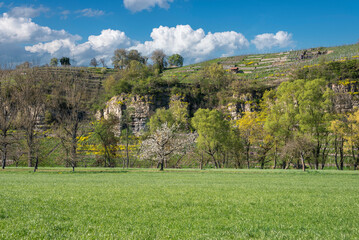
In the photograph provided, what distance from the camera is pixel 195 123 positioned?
65188 millimetres

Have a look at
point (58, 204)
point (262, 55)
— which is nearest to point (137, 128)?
point (58, 204)

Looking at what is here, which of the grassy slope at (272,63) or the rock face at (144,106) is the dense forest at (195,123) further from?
the grassy slope at (272,63)

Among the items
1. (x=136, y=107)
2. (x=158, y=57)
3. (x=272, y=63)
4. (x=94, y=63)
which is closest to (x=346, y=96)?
(x=272, y=63)

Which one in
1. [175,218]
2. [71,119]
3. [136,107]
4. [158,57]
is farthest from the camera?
[158,57]

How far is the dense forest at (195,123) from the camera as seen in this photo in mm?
53125

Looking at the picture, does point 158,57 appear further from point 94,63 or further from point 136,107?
point 136,107

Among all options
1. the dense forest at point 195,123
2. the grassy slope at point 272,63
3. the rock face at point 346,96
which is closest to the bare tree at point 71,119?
the dense forest at point 195,123

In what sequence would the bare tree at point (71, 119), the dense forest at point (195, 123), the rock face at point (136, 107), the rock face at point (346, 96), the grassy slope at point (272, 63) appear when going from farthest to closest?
the grassy slope at point (272, 63) → the rock face at point (136, 107) → the rock face at point (346, 96) → the dense forest at point (195, 123) → the bare tree at point (71, 119)

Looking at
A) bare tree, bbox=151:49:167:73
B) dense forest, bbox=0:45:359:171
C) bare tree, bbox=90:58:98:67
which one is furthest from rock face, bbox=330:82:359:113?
bare tree, bbox=90:58:98:67

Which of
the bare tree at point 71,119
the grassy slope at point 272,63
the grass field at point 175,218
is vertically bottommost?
the grass field at point 175,218

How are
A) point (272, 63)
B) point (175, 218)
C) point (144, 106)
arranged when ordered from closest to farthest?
point (175, 218)
point (144, 106)
point (272, 63)

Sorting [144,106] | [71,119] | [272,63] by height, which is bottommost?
[71,119]

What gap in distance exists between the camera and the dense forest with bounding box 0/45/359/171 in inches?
2092

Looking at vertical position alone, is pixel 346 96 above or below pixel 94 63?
below
